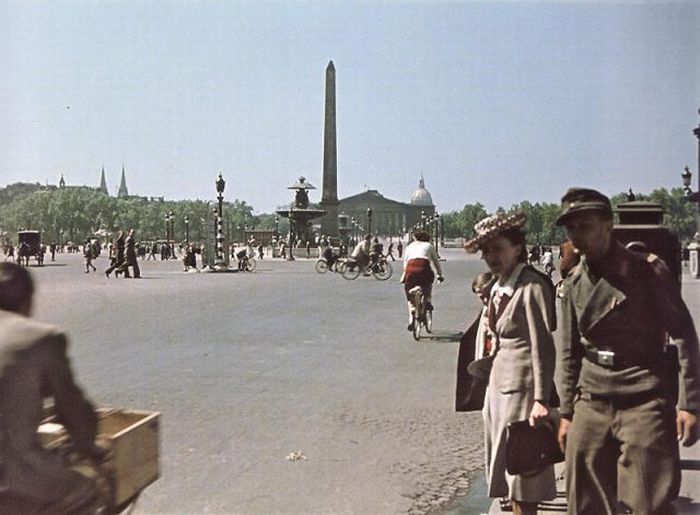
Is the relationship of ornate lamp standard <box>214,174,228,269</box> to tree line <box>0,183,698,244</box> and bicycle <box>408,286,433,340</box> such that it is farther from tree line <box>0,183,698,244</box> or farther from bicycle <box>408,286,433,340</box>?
bicycle <box>408,286,433,340</box>

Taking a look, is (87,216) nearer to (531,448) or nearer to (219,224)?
(219,224)

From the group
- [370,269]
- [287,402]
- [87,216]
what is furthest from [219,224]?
[287,402]

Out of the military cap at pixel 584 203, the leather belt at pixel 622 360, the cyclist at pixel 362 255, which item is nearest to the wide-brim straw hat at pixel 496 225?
the military cap at pixel 584 203

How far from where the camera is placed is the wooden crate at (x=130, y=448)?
3.11 m

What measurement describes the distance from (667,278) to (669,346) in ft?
1.29

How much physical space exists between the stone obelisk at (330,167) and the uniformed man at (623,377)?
62.6 metres

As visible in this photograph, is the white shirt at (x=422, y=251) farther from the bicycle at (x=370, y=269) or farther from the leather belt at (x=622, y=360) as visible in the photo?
the bicycle at (x=370, y=269)

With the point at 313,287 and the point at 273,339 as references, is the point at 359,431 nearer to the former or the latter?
the point at 273,339

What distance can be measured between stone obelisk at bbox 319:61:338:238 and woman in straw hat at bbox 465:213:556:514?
62143 millimetres

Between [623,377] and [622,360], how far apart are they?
0.21 feet

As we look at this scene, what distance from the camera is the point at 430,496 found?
468cm

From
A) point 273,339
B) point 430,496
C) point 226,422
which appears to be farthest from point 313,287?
point 430,496

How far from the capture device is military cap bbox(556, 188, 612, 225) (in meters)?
3.26

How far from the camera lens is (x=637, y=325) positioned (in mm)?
3195
